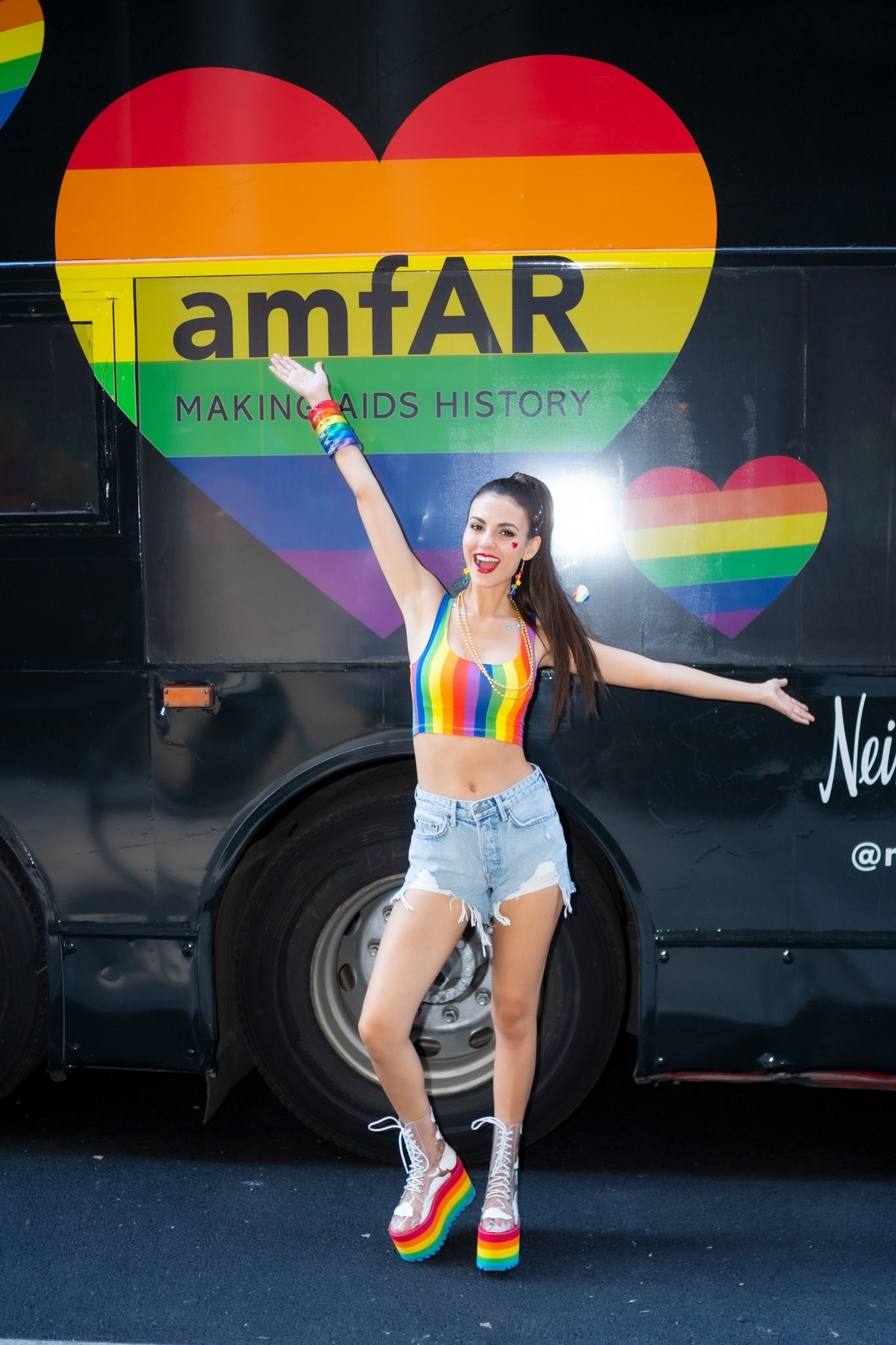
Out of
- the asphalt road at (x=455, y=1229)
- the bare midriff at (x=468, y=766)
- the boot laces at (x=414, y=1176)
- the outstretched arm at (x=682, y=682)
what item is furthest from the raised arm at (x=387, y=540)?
the asphalt road at (x=455, y=1229)

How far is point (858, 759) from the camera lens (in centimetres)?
335

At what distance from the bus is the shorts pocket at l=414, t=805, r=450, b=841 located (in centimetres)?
46

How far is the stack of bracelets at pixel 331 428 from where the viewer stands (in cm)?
315

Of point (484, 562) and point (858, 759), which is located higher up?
point (484, 562)

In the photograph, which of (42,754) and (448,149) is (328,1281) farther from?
(448,149)

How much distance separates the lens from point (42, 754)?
11.6 ft

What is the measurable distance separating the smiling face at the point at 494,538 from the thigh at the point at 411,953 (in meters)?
0.83

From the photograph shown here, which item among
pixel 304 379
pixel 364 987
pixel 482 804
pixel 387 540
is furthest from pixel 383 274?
pixel 364 987

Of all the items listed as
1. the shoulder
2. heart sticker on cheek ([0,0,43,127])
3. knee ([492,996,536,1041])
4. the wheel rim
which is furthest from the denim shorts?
heart sticker on cheek ([0,0,43,127])

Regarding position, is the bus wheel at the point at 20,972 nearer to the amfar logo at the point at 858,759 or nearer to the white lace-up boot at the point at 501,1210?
the white lace-up boot at the point at 501,1210

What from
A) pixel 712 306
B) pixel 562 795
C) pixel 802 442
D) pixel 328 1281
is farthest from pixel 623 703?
pixel 328 1281

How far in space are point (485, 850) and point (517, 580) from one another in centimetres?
72

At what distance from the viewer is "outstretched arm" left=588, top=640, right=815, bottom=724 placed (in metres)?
3.14

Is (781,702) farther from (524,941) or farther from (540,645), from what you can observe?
(524,941)
